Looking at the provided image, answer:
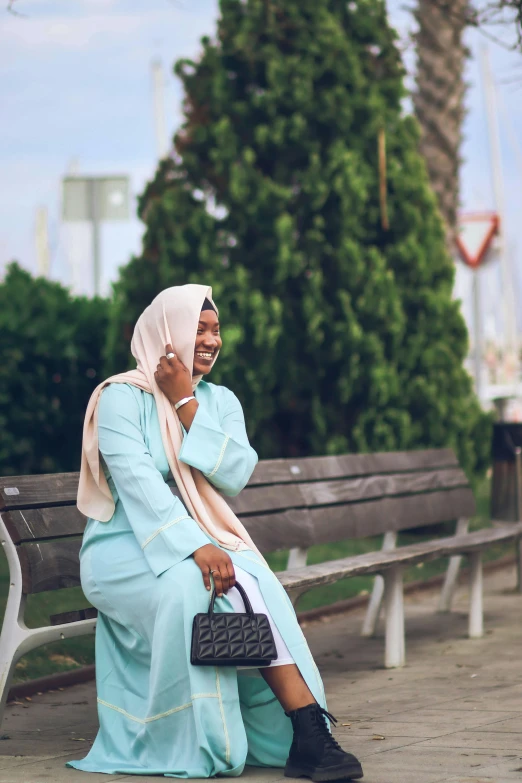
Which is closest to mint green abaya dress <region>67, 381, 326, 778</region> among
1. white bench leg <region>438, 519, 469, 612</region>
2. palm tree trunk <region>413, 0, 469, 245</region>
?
white bench leg <region>438, 519, 469, 612</region>

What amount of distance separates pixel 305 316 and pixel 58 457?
3390 millimetres

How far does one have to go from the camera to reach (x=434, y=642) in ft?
23.8

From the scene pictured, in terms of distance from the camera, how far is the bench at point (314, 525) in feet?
15.3

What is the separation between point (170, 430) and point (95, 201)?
916cm

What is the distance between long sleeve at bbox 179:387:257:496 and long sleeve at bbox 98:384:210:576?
0.14 m

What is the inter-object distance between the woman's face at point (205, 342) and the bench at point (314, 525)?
730 mm

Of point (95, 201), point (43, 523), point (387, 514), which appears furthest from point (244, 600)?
point (95, 201)

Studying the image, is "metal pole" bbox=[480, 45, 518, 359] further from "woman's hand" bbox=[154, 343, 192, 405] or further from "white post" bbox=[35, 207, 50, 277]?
"woman's hand" bbox=[154, 343, 192, 405]

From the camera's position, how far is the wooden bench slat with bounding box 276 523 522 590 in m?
5.57

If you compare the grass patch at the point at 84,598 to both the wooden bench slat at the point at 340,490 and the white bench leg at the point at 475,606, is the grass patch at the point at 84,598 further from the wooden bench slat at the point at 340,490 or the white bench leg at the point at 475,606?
the white bench leg at the point at 475,606

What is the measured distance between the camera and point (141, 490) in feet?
14.6

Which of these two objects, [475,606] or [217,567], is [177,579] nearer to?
[217,567]

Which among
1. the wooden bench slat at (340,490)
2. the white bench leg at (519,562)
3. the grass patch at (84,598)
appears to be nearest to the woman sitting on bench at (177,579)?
the wooden bench slat at (340,490)

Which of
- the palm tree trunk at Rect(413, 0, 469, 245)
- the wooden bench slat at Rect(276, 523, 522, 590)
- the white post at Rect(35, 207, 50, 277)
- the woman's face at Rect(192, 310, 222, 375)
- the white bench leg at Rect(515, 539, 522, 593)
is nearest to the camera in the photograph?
the woman's face at Rect(192, 310, 222, 375)
